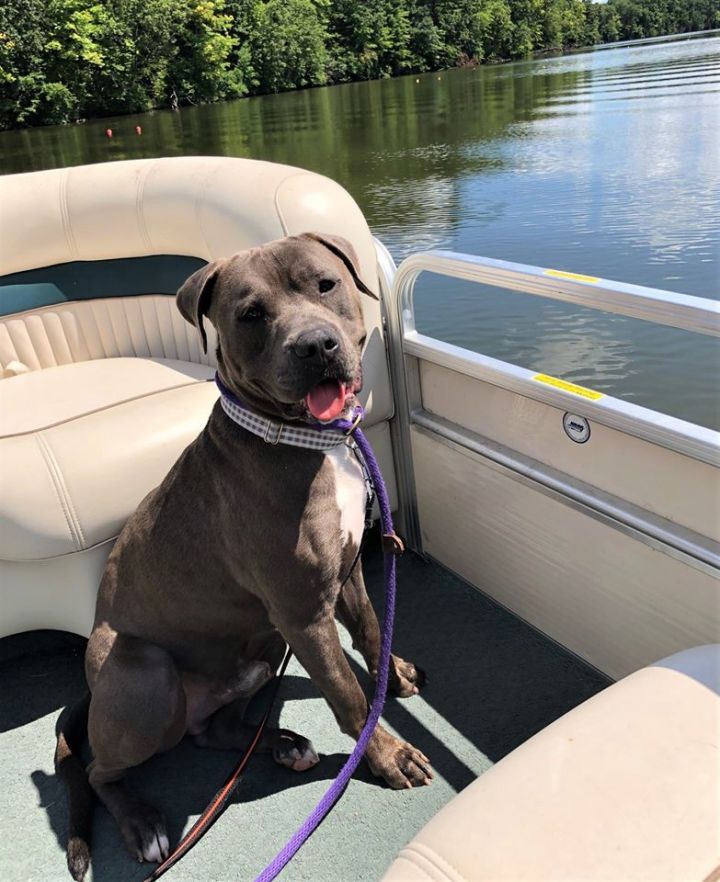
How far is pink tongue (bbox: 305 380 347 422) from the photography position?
1709mm

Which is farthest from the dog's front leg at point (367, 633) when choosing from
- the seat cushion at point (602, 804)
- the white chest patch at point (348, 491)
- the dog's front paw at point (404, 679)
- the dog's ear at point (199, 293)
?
the seat cushion at point (602, 804)

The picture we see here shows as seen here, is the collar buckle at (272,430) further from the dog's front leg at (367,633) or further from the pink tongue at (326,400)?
the dog's front leg at (367,633)

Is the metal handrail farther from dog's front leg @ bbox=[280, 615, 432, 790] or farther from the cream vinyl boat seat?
dog's front leg @ bbox=[280, 615, 432, 790]

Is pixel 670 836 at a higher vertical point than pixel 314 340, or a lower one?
lower

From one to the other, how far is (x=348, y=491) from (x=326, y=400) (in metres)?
0.30

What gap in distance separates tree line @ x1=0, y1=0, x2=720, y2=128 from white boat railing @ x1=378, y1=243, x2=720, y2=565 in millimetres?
37724

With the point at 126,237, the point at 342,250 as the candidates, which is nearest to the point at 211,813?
the point at 342,250

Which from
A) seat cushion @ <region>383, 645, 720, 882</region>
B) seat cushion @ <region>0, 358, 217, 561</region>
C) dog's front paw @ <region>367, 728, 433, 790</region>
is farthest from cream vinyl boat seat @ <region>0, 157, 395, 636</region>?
seat cushion @ <region>383, 645, 720, 882</region>

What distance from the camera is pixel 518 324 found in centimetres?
703

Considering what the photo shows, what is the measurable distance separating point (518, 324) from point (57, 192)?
15.5 feet

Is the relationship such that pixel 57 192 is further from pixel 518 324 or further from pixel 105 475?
pixel 518 324

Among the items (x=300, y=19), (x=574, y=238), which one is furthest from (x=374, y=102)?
(x=574, y=238)

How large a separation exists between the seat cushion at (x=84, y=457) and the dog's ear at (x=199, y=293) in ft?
2.11

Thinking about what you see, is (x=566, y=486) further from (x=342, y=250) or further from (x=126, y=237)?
(x=126, y=237)
